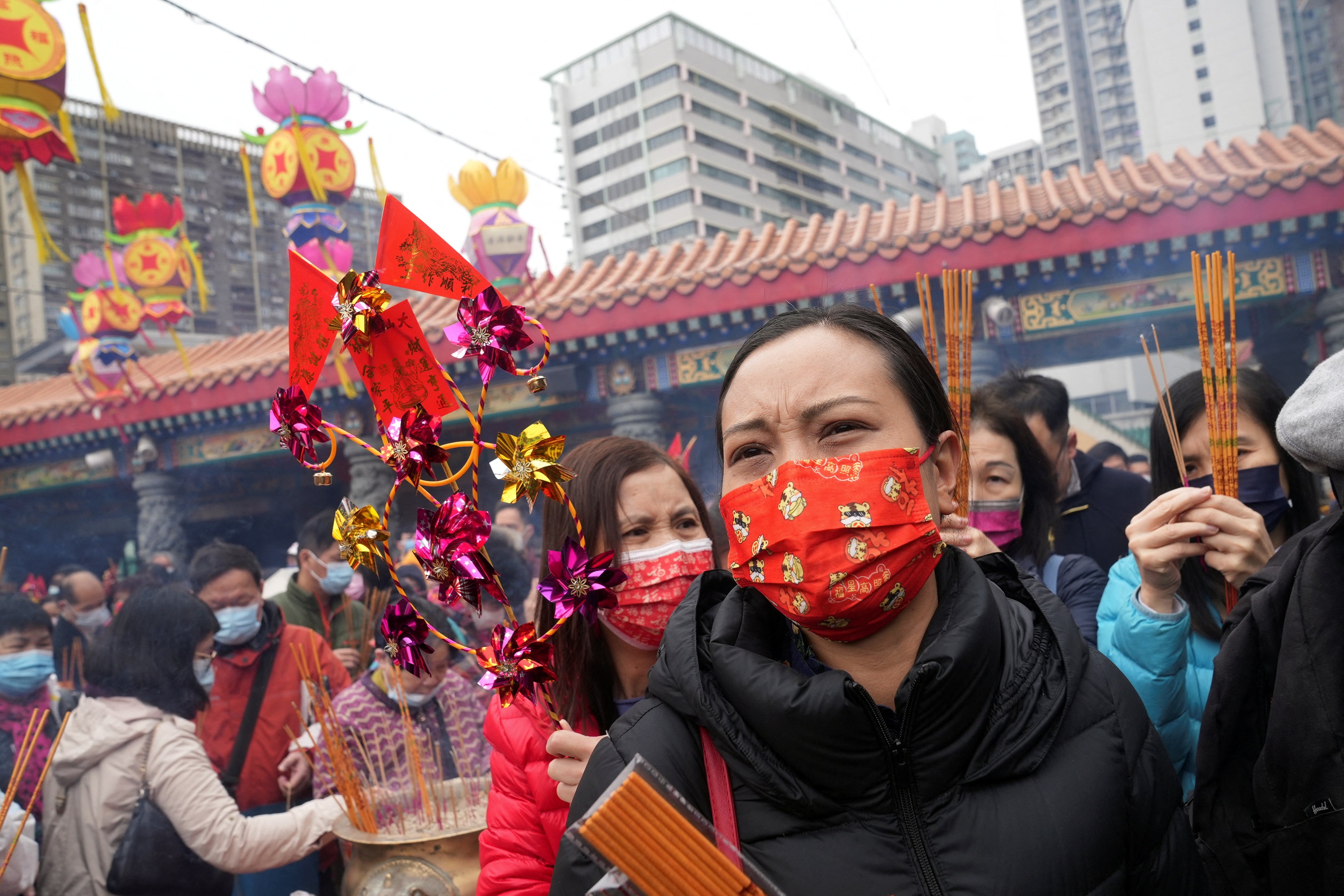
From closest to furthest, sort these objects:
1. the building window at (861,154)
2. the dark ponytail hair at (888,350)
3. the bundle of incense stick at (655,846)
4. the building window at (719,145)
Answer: the bundle of incense stick at (655,846) < the dark ponytail hair at (888,350) < the building window at (861,154) < the building window at (719,145)

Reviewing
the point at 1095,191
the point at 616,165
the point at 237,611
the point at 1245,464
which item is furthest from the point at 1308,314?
the point at 616,165

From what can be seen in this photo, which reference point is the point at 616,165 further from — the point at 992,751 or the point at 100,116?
the point at 992,751

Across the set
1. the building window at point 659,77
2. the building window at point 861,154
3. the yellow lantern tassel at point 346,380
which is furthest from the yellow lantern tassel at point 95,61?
the building window at point 659,77

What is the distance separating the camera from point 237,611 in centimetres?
278

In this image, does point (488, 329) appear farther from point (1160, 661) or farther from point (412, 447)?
point (1160, 661)

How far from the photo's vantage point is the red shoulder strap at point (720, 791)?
2.92 feet

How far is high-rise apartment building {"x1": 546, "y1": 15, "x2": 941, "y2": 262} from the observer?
7.64 m

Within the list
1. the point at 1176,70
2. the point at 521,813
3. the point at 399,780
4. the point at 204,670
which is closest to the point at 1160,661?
the point at 521,813

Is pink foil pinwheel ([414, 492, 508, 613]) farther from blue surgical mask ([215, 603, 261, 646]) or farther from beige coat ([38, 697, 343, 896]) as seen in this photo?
blue surgical mask ([215, 603, 261, 646])

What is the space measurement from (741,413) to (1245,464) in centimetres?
117

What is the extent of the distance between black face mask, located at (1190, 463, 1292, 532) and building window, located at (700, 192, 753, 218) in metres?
9.78

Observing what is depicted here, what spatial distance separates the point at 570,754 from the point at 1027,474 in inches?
55.9

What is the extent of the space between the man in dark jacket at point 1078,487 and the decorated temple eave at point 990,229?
236 centimetres

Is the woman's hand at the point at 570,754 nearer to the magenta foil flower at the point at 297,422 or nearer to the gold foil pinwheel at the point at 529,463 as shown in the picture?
the gold foil pinwheel at the point at 529,463
